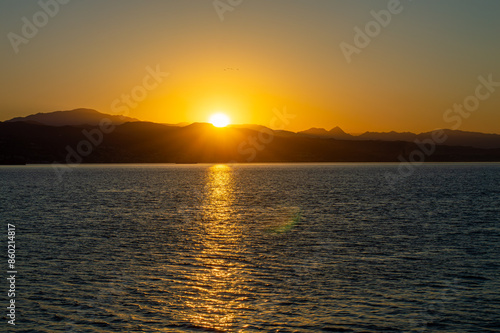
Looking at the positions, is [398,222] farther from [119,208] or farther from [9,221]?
[9,221]

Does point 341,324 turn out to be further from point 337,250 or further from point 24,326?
point 337,250

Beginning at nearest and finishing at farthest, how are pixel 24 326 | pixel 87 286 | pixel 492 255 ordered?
pixel 24 326
pixel 87 286
pixel 492 255

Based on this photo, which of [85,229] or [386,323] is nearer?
[386,323]

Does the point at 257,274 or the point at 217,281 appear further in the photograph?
the point at 257,274

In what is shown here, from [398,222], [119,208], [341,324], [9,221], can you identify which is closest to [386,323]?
[341,324]

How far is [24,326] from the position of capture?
24.5 meters

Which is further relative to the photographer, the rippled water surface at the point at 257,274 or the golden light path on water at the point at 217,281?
the golden light path on water at the point at 217,281

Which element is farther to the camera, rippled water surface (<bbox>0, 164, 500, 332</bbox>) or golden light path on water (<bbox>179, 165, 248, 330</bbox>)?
golden light path on water (<bbox>179, 165, 248, 330</bbox>)

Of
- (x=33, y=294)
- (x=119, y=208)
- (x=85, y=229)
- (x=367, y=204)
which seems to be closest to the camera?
(x=33, y=294)

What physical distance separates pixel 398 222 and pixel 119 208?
4481 centimetres

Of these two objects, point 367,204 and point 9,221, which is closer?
point 9,221

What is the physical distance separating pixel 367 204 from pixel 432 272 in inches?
2108

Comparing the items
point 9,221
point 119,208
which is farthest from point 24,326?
point 119,208

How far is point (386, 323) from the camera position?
24891 millimetres
